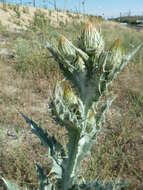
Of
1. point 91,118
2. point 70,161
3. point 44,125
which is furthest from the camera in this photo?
point 44,125

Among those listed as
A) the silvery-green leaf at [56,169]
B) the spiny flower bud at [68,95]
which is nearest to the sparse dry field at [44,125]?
the spiny flower bud at [68,95]

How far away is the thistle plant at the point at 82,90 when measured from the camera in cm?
150

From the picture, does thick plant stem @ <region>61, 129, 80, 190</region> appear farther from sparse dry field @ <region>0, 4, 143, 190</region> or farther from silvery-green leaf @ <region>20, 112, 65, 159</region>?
sparse dry field @ <region>0, 4, 143, 190</region>

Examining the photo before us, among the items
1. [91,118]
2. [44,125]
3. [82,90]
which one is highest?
[82,90]

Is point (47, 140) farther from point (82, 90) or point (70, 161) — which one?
point (82, 90)

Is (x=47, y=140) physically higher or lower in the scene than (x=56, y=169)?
higher

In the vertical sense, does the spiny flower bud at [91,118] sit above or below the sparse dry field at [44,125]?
above

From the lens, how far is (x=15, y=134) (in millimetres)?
3953

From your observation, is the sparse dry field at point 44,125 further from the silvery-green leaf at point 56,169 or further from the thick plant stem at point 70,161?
the silvery-green leaf at point 56,169

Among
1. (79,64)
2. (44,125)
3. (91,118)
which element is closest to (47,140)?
(91,118)

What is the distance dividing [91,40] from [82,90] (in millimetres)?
271

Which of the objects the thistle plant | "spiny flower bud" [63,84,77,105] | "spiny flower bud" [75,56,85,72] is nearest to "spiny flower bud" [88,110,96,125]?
the thistle plant

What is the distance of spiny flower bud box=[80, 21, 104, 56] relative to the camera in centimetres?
148

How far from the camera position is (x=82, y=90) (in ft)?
5.41
